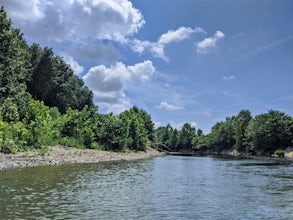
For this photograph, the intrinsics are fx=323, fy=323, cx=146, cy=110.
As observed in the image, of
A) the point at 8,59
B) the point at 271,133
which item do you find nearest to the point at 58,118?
the point at 8,59

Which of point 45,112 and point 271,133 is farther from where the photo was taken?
point 271,133

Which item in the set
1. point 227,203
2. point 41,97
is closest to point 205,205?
point 227,203

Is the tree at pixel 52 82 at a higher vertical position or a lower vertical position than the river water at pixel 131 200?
higher

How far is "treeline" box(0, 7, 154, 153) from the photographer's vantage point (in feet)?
143

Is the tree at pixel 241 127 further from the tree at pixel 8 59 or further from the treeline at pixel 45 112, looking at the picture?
the tree at pixel 8 59

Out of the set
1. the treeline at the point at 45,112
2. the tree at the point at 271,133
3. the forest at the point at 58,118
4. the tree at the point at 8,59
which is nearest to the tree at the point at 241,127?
the forest at the point at 58,118

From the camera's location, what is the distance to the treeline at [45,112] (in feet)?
143

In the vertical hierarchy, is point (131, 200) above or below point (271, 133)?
below

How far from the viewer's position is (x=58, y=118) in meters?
66.3

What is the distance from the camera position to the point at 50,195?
16797 millimetres

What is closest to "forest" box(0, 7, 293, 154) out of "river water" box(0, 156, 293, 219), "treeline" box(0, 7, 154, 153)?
"treeline" box(0, 7, 154, 153)

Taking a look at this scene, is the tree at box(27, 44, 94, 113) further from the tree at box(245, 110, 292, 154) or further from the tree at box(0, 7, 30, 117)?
the tree at box(245, 110, 292, 154)

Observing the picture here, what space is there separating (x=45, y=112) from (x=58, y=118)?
14778 mm

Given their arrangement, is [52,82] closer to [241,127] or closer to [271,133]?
[271,133]
